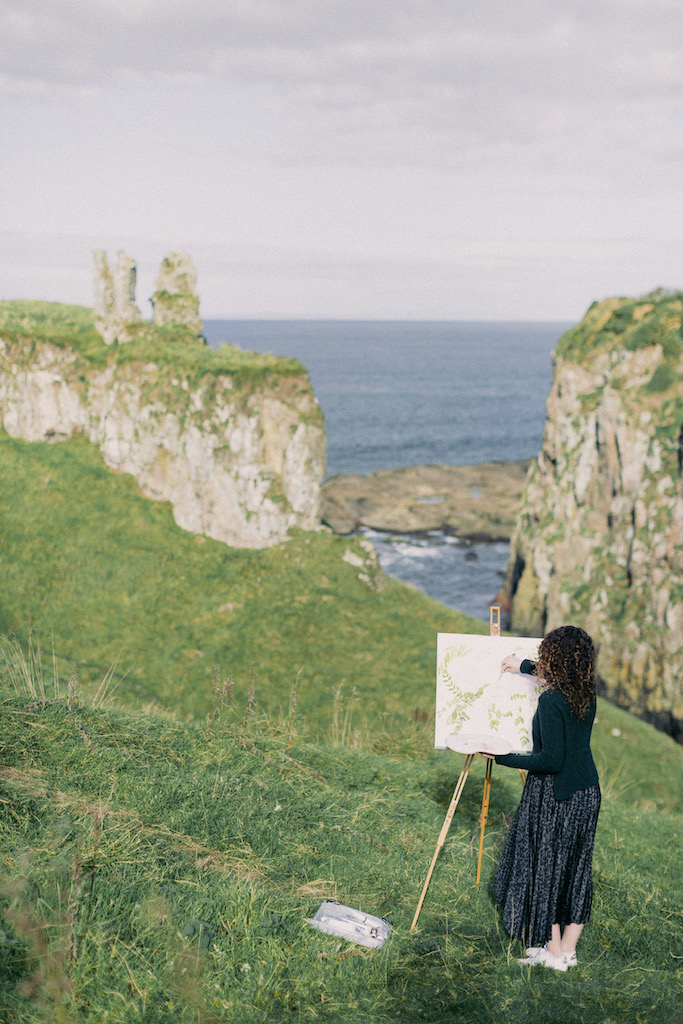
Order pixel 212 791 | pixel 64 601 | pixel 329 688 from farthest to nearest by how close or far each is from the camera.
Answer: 1. pixel 64 601
2. pixel 329 688
3. pixel 212 791

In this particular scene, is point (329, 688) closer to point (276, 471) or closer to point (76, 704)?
point (276, 471)

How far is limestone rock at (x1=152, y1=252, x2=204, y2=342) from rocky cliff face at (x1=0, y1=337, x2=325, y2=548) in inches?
153

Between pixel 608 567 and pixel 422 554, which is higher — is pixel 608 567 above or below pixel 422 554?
above

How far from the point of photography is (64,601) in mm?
28844

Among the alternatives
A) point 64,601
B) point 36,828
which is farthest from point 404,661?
point 36,828

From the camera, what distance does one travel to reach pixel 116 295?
116ft

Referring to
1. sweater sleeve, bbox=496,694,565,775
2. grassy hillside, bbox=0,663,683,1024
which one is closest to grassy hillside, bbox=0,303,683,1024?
grassy hillside, bbox=0,663,683,1024

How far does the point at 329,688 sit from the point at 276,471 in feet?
34.9

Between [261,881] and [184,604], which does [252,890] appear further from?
[184,604]

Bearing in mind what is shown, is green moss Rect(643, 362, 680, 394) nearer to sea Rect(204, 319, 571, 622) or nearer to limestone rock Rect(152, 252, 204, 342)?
sea Rect(204, 319, 571, 622)

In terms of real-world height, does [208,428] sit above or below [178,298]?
below

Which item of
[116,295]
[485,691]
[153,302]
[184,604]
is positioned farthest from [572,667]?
[153,302]

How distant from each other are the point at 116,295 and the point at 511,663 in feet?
108

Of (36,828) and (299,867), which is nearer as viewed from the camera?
(36,828)
